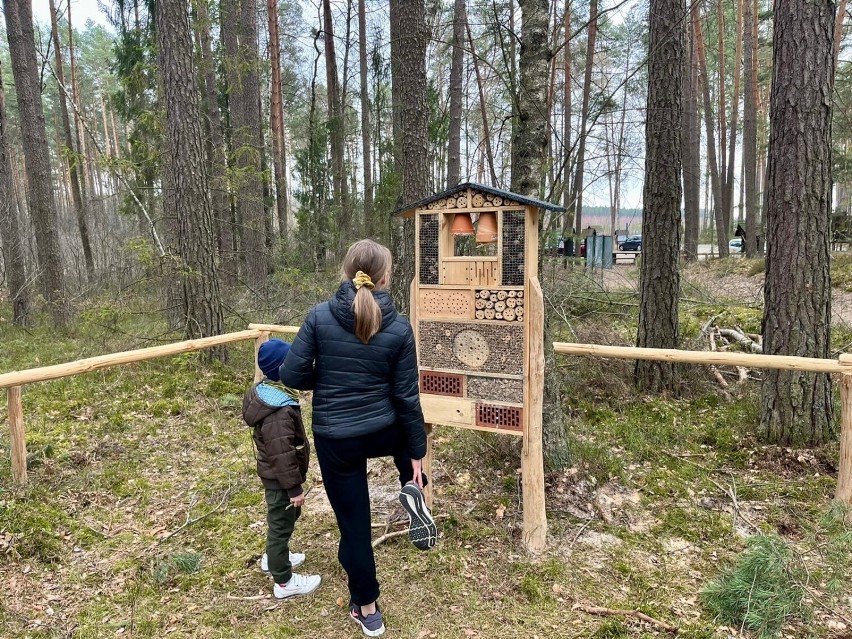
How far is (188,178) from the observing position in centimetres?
696

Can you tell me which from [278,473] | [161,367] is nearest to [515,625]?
[278,473]

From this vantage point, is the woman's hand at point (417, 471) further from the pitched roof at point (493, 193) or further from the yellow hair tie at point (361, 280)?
the pitched roof at point (493, 193)

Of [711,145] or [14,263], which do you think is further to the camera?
[711,145]

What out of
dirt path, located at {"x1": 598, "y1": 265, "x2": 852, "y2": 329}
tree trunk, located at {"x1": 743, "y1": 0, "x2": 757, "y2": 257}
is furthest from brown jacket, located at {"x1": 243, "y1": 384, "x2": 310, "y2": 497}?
tree trunk, located at {"x1": 743, "y1": 0, "x2": 757, "y2": 257}

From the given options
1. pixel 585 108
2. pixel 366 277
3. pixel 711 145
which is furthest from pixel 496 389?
pixel 711 145

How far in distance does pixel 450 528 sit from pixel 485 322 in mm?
1501

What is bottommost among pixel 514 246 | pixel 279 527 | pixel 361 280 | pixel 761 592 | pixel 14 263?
pixel 761 592

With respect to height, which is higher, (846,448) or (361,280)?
(361,280)

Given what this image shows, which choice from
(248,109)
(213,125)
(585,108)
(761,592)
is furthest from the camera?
(248,109)

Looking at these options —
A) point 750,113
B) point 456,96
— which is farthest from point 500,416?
point 750,113

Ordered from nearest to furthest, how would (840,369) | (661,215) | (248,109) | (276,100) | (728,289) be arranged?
(840,369), (661,215), (728,289), (248,109), (276,100)

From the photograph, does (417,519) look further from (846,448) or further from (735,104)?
(735,104)

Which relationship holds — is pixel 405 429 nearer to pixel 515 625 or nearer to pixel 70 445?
pixel 515 625

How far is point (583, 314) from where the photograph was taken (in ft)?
27.5
